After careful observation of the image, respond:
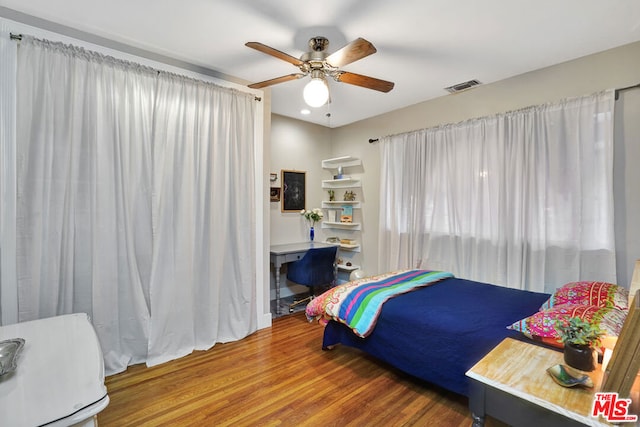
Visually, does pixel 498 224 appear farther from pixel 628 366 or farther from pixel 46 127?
pixel 46 127

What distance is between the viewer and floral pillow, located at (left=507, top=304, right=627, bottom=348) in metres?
1.53

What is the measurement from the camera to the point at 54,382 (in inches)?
42.0

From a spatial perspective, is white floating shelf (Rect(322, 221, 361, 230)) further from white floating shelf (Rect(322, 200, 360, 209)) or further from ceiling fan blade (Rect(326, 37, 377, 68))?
ceiling fan blade (Rect(326, 37, 377, 68))

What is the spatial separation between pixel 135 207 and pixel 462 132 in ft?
11.0

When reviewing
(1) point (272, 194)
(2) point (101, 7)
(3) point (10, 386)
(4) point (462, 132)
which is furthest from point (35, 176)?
(4) point (462, 132)

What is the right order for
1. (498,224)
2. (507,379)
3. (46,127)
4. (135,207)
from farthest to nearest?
→ (498,224), (135,207), (46,127), (507,379)

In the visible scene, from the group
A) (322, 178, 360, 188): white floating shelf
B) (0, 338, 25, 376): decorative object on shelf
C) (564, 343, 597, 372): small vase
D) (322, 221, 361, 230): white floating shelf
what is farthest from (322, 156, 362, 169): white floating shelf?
(0, 338, 25, 376): decorative object on shelf

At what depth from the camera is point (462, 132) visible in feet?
11.1

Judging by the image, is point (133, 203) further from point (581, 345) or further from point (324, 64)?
point (581, 345)

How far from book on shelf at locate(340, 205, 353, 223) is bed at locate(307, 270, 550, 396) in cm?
203

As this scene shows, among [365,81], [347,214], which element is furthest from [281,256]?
[365,81]

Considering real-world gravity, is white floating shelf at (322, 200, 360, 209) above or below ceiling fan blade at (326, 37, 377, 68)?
below

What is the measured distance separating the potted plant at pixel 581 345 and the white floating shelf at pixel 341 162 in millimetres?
3592

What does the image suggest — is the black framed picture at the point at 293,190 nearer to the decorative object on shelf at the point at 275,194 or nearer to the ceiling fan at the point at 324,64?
the decorative object on shelf at the point at 275,194
